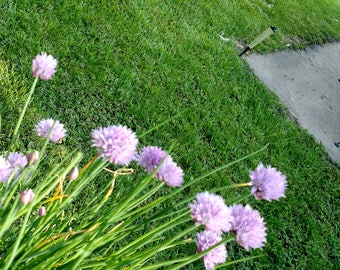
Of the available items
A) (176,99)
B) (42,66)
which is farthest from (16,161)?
(176,99)

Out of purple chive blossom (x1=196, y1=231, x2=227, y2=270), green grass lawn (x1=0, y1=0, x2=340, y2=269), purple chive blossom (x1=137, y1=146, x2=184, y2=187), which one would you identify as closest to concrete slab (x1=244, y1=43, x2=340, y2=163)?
green grass lawn (x1=0, y1=0, x2=340, y2=269)

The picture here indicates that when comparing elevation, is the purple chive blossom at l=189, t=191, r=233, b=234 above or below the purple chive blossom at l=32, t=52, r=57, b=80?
above

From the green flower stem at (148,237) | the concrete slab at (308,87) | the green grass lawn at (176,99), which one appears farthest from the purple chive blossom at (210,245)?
the concrete slab at (308,87)

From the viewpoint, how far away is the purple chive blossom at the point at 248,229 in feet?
3.69

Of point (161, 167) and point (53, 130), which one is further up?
point (161, 167)

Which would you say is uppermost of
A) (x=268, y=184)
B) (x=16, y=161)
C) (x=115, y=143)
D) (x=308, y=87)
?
(x=268, y=184)

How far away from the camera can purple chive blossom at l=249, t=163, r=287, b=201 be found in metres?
1.18

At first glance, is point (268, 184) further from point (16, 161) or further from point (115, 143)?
point (16, 161)

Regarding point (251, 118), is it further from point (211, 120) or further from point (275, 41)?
point (275, 41)

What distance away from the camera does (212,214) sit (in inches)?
43.1

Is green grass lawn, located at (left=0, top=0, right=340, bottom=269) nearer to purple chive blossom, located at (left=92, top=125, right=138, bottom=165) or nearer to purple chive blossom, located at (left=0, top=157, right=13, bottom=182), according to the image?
purple chive blossom, located at (left=0, top=157, right=13, bottom=182)

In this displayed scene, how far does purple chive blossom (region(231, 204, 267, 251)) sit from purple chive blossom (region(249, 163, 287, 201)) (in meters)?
0.06

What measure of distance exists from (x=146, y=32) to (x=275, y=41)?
238 centimetres

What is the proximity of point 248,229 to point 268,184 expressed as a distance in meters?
0.13
